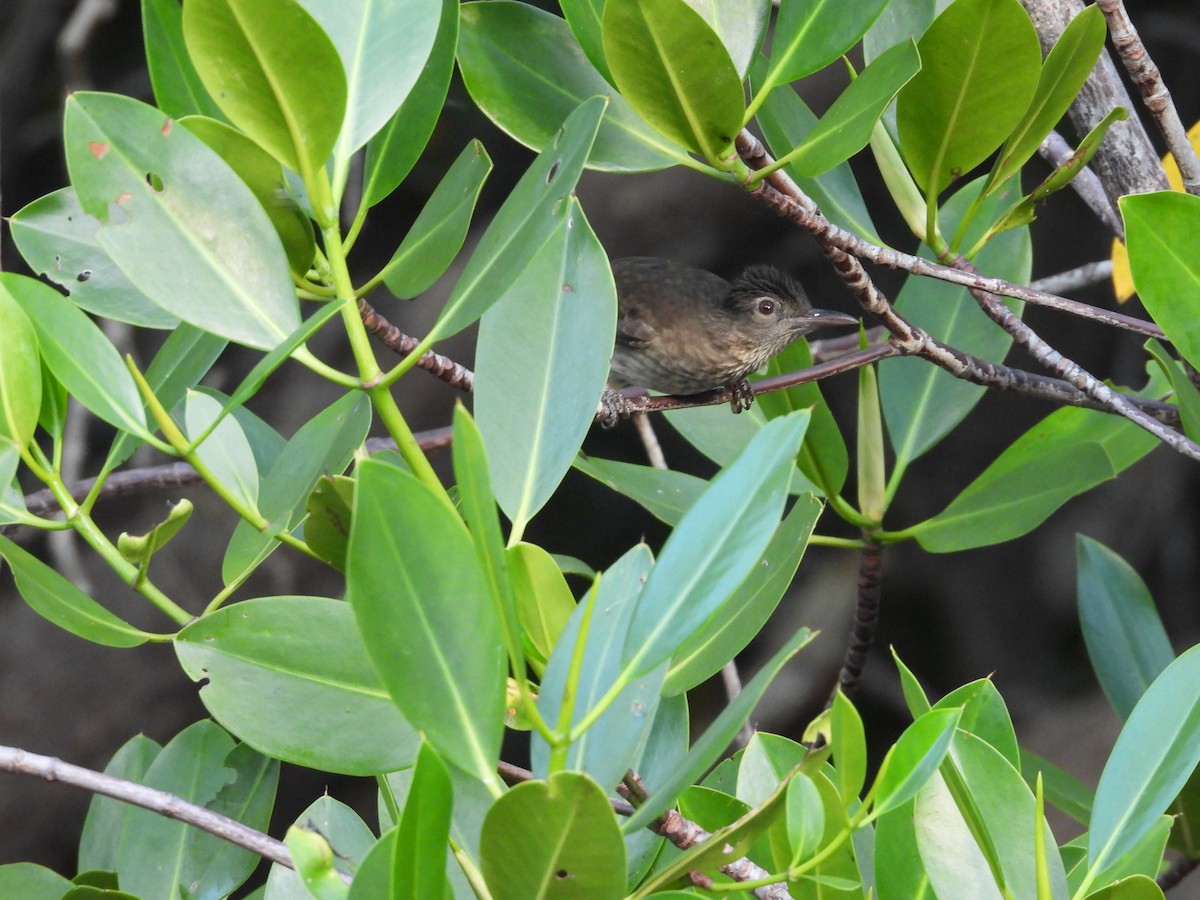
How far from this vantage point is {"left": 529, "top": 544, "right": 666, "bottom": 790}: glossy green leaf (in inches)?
25.7

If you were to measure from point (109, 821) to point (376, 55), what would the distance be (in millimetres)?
885

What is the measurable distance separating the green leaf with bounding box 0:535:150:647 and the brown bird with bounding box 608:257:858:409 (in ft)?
5.49

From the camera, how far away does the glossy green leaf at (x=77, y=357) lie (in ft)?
2.75

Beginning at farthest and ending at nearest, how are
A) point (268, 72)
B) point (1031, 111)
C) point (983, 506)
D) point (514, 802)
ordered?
point (983, 506) → point (1031, 111) → point (268, 72) → point (514, 802)

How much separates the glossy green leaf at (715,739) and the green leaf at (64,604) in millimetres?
497

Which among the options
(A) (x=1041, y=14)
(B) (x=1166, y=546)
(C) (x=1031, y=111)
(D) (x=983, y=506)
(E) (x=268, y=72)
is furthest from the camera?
(B) (x=1166, y=546)

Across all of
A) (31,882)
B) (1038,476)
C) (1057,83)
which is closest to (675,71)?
(1057,83)

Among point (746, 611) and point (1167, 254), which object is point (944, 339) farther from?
point (746, 611)

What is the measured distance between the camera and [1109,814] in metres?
0.78

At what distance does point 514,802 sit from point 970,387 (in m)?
1.37

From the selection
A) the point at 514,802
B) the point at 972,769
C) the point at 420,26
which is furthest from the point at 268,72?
the point at 972,769

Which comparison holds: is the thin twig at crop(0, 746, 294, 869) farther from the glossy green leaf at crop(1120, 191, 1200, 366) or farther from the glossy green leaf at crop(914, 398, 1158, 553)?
the glossy green leaf at crop(914, 398, 1158, 553)

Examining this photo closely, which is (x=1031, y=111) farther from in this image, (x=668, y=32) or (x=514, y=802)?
(x=514, y=802)

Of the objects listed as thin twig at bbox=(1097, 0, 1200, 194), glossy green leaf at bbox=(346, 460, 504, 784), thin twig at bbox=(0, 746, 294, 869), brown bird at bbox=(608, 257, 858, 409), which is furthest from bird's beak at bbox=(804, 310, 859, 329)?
glossy green leaf at bbox=(346, 460, 504, 784)
